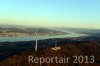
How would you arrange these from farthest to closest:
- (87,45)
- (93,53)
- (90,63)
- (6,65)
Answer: (87,45), (93,53), (90,63), (6,65)

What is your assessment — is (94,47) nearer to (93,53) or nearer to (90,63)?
(93,53)

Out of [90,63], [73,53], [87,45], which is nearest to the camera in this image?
[90,63]

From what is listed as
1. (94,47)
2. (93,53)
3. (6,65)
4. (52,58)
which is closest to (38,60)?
(52,58)

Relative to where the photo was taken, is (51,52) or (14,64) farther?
(51,52)

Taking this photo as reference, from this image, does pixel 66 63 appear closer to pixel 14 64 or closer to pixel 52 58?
pixel 52 58

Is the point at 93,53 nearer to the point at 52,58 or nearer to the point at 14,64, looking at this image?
the point at 52,58

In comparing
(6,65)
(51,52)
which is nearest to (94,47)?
(51,52)

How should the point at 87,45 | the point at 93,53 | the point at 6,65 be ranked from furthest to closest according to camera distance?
the point at 87,45, the point at 93,53, the point at 6,65

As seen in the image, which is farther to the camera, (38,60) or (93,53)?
(93,53)

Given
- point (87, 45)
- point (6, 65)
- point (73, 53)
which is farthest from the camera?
point (87, 45)
